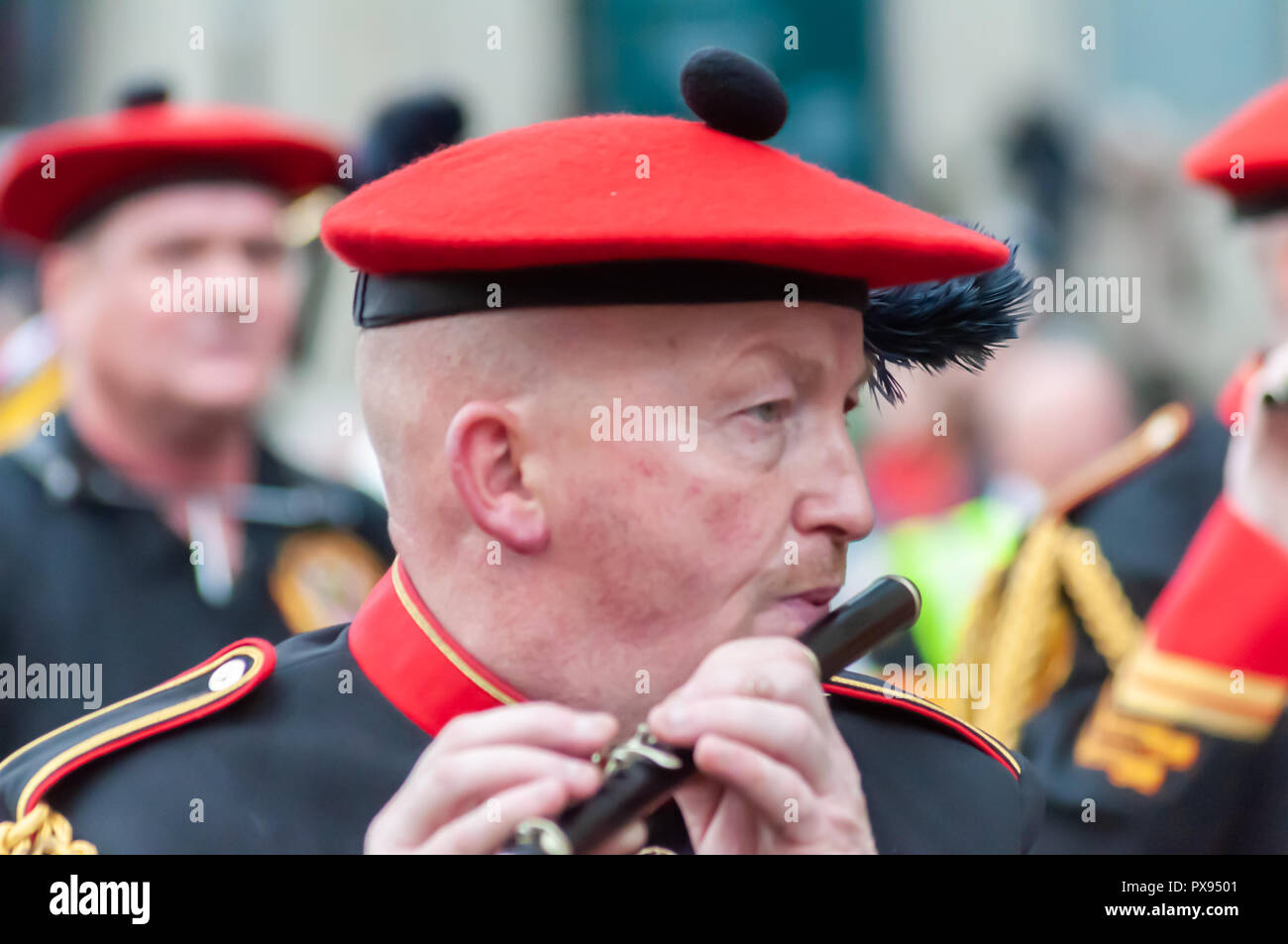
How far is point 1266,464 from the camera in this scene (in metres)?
2.72

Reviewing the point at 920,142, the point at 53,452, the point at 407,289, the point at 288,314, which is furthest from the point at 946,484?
the point at 407,289

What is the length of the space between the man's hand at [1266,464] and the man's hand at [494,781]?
4.65 ft

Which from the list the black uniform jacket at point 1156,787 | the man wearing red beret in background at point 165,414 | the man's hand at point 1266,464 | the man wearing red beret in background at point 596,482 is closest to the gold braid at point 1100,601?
the black uniform jacket at point 1156,787

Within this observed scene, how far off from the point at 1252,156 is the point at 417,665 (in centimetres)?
183

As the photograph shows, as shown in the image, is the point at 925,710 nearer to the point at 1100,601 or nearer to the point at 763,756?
the point at 763,756

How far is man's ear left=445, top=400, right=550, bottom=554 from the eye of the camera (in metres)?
1.87

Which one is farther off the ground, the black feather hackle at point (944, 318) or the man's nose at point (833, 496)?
the black feather hackle at point (944, 318)

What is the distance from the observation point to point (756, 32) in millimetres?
11602

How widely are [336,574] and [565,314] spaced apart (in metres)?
2.43

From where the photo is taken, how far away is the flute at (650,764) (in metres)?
1.62

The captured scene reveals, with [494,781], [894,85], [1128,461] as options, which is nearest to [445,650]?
[494,781]

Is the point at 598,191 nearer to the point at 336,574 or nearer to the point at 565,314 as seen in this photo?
the point at 565,314

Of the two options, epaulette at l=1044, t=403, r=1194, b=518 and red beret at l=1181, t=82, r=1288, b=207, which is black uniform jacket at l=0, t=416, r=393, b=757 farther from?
red beret at l=1181, t=82, r=1288, b=207

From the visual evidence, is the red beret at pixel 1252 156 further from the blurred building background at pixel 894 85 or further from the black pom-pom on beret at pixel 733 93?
the blurred building background at pixel 894 85
